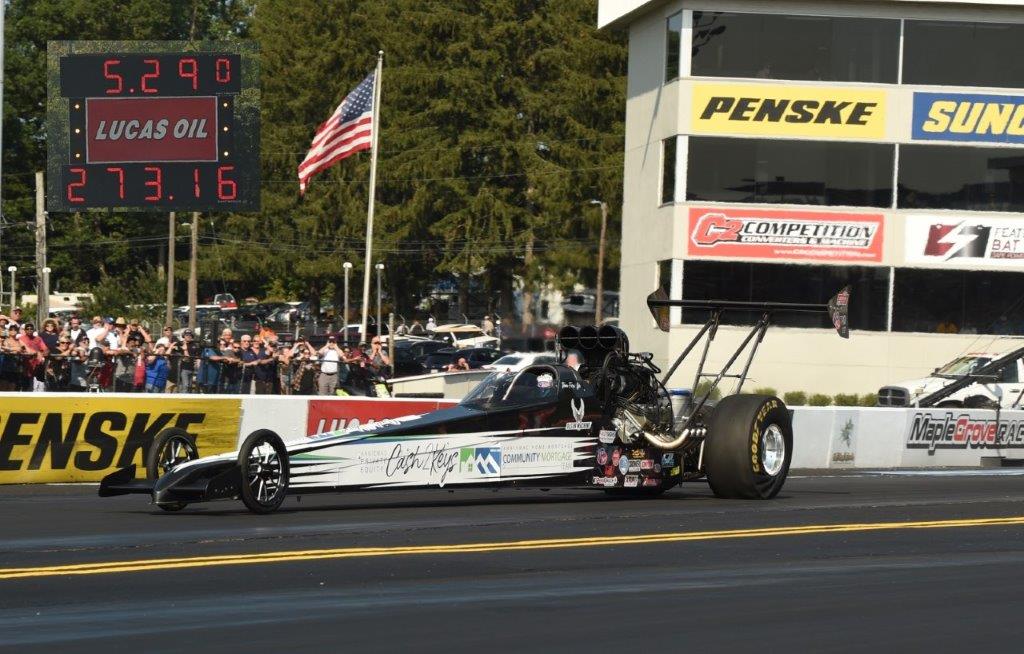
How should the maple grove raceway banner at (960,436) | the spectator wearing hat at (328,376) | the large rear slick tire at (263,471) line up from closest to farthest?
the large rear slick tire at (263,471)
the maple grove raceway banner at (960,436)
the spectator wearing hat at (328,376)

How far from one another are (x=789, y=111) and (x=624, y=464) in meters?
25.8

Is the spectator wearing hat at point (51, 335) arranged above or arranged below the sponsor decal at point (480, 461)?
above

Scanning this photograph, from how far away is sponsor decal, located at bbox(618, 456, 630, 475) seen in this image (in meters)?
16.6

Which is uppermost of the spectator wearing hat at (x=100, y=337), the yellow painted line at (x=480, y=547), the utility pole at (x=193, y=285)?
the utility pole at (x=193, y=285)

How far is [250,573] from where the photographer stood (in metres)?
10.7

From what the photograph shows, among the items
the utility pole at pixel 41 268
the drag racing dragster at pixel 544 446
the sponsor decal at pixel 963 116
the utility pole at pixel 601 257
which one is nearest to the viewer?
the drag racing dragster at pixel 544 446

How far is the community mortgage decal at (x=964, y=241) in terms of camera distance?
136 ft

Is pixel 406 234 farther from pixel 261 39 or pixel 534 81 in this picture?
pixel 261 39

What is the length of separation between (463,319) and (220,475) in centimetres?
6539

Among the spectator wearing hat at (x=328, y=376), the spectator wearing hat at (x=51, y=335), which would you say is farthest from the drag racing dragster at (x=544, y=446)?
the spectator wearing hat at (x=51, y=335)

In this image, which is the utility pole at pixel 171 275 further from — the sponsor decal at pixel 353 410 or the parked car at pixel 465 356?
the sponsor decal at pixel 353 410

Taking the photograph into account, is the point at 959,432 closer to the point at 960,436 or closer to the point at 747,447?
the point at 960,436

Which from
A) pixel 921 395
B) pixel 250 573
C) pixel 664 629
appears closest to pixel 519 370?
pixel 250 573

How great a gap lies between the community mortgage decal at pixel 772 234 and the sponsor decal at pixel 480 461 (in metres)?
26.1
